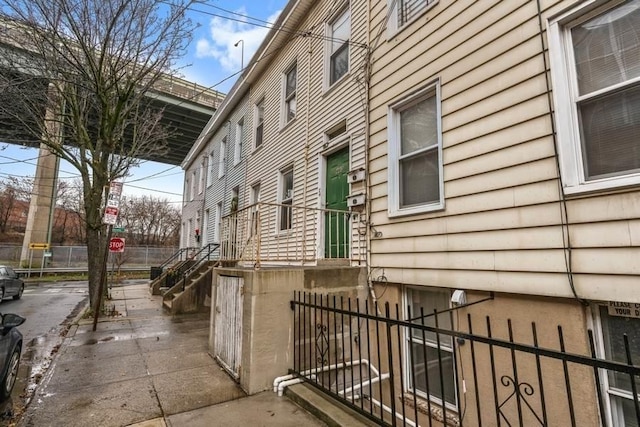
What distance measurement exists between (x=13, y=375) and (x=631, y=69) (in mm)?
6692

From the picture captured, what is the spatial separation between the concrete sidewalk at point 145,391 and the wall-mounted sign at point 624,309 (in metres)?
2.60

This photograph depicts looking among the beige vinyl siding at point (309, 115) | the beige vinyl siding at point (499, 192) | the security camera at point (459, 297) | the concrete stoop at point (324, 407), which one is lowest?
the concrete stoop at point (324, 407)

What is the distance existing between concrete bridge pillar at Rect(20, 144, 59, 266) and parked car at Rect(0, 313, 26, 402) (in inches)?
848

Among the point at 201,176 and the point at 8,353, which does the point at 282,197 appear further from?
the point at 201,176

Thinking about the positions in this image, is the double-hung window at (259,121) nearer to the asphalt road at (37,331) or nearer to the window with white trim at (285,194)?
the window with white trim at (285,194)

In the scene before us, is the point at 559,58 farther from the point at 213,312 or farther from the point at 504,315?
the point at 213,312

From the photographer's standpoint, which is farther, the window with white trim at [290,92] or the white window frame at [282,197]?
the window with white trim at [290,92]

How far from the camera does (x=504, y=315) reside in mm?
3260

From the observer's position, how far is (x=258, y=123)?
10.5m

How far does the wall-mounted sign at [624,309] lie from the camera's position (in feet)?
8.20

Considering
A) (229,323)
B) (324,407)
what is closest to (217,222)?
(229,323)

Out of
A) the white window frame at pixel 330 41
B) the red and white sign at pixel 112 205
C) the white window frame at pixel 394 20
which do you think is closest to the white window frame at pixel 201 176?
the red and white sign at pixel 112 205

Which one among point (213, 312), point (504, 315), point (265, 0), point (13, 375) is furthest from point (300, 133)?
point (13, 375)

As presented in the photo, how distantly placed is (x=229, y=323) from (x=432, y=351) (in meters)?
2.68
